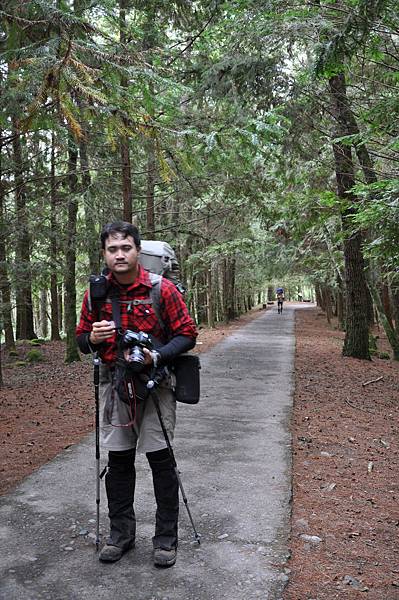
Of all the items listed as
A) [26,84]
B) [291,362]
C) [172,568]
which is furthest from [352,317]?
[172,568]

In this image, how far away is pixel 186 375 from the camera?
3.51m

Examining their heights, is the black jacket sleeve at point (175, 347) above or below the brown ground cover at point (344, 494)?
above

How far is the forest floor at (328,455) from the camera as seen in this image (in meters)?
3.43

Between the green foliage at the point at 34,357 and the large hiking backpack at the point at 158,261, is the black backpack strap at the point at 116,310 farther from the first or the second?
the green foliage at the point at 34,357

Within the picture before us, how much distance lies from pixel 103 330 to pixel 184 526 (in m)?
1.67

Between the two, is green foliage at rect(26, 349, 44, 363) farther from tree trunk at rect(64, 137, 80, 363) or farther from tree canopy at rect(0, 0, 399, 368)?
tree trunk at rect(64, 137, 80, 363)

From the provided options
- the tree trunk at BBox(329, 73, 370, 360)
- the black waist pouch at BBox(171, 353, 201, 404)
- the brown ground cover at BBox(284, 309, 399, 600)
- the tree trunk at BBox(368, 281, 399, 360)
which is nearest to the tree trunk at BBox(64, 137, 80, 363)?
the tree trunk at BBox(329, 73, 370, 360)

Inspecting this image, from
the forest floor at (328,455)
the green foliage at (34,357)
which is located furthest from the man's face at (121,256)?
the green foliage at (34,357)

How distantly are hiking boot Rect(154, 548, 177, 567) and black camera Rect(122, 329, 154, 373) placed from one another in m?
1.14

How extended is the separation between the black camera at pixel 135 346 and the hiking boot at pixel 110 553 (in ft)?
3.76

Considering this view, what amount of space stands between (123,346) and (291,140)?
31.3ft

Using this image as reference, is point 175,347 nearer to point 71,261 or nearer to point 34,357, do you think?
point 71,261

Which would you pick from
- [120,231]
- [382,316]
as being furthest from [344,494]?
[382,316]

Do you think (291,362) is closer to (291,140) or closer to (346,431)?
(291,140)
